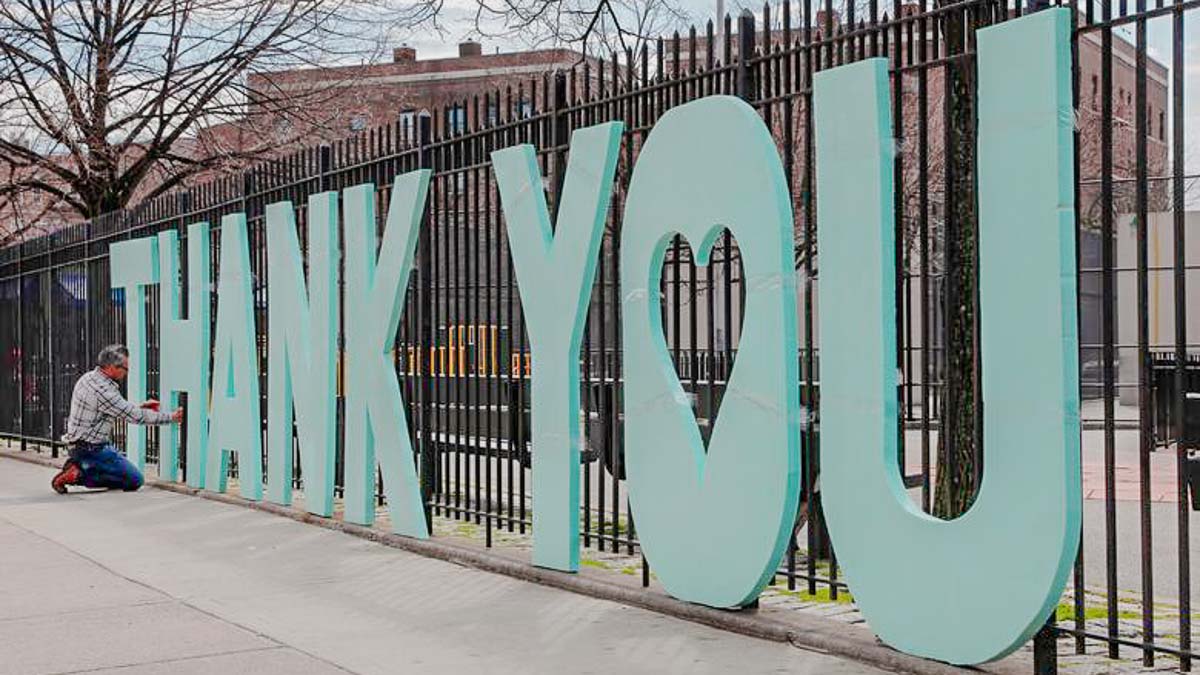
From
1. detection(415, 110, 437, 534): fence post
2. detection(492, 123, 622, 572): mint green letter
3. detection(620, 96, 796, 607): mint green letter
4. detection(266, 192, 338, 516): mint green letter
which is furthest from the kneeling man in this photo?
detection(620, 96, 796, 607): mint green letter

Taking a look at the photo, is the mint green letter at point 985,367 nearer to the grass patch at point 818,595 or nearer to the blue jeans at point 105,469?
the grass patch at point 818,595

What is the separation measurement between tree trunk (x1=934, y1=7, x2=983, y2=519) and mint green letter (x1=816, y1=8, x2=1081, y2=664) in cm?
39

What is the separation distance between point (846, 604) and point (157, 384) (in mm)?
10001

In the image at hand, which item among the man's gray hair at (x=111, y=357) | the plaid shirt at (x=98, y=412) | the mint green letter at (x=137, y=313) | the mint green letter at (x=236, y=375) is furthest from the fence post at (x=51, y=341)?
the mint green letter at (x=236, y=375)

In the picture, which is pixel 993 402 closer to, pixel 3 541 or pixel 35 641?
pixel 35 641

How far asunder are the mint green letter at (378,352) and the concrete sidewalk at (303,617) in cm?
37

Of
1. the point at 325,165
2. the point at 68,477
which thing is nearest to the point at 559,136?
the point at 325,165

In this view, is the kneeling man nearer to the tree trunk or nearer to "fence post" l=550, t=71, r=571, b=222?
"fence post" l=550, t=71, r=571, b=222

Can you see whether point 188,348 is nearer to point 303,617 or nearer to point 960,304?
point 303,617

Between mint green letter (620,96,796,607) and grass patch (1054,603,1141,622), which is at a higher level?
mint green letter (620,96,796,607)

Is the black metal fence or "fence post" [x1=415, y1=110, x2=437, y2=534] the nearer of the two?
the black metal fence

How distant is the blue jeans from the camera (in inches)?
574

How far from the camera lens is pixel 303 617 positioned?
307 inches

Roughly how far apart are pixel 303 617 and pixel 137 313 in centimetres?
868
